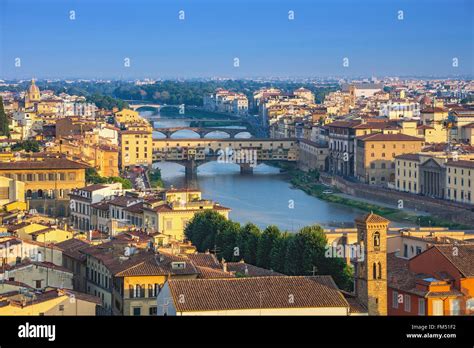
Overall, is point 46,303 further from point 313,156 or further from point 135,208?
point 313,156

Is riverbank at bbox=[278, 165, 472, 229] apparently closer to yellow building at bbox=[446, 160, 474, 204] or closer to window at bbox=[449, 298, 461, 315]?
yellow building at bbox=[446, 160, 474, 204]

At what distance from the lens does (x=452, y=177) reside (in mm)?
13875

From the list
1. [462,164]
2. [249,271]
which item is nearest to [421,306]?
[249,271]

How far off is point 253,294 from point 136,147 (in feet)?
51.4

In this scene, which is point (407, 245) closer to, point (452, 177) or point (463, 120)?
point (452, 177)

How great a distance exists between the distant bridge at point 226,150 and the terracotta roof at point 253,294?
16.1m

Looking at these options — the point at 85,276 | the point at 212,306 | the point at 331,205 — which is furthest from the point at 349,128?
the point at 212,306

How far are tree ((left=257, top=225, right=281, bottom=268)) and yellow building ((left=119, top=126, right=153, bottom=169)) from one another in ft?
39.0

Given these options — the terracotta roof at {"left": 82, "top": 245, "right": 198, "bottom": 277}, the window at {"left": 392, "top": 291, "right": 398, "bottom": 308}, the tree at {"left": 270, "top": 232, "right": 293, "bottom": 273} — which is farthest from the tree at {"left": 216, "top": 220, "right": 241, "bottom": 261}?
the window at {"left": 392, "top": 291, "right": 398, "bottom": 308}

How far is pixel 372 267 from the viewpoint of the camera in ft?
15.3

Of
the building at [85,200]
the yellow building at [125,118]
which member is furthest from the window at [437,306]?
the yellow building at [125,118]

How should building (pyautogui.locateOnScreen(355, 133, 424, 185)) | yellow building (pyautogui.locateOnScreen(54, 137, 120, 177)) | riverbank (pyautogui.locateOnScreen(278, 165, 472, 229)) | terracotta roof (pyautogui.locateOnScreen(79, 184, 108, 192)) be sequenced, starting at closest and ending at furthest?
terracotta roof (pyautogui.locateOnScreen(79, 184, 108, 192)), riverbank (pyautogui.locateOnScreen(278, 165, 472, 229)), yellow building (pyautogui.locateOnScreen(54, 137, 120, 177)), building (pyautogui.locateOnScreen(355, 133, 424, 185))

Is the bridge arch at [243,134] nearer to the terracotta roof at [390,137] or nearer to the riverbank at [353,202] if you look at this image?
the riverbank at [353,202]

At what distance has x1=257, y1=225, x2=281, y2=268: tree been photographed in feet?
22.2
